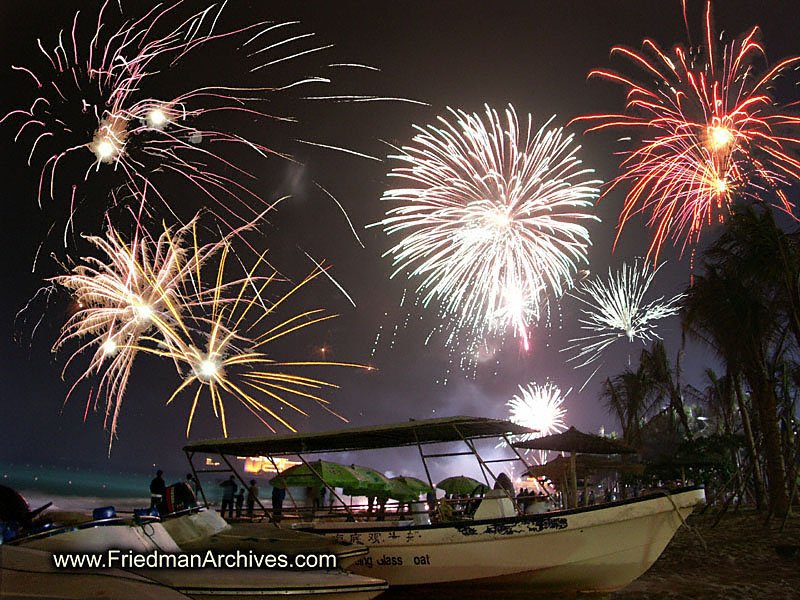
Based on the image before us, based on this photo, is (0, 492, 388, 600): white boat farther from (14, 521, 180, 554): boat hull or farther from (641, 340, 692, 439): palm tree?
(641, 340, 692, 439): palm tree

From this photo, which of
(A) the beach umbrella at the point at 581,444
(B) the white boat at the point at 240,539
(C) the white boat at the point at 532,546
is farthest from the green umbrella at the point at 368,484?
(B) the white boat at the point at 240,539

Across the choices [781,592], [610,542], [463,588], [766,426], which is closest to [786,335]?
[766,426]

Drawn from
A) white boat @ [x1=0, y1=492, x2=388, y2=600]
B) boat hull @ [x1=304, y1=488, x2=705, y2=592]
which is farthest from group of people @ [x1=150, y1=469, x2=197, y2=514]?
boat hull @ [x1=304, y1=488, x2=705, y2=592]

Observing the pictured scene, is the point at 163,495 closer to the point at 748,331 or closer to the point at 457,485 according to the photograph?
the point at 457,485

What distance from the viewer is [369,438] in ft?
42.0

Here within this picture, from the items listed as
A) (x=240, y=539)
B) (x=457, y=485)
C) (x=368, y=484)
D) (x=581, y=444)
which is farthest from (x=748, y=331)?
(x=240, y=539)

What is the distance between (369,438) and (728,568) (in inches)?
325

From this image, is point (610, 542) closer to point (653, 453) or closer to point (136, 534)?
point (136, 534)

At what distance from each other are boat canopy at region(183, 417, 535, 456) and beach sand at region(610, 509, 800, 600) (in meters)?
3.86

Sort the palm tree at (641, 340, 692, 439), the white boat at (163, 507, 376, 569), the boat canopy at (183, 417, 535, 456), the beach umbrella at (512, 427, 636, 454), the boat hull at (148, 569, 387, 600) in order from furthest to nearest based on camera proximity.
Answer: the palm tree at (641, 340, 692, 439), the beach umbrella at (512, 427, 636, 454), the boat canopy at (183, 417, 535, 456), the white boat at (163, 507, 376, 569), the boat hull at (148, 569, 387, 600)

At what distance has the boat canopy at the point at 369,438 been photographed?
440 inches

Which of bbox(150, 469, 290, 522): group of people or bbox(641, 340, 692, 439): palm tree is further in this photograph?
bbox(641, 340, 692, 439): palm tree

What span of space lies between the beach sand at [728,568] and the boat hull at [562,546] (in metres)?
0.62

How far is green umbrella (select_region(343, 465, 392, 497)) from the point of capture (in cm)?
1906
